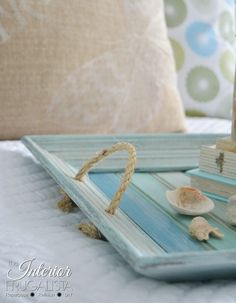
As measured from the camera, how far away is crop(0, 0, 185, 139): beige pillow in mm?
1083

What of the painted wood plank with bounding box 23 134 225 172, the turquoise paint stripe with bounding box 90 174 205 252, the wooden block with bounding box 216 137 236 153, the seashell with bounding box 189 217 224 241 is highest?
the wooden block with bounding box 216 137 236 153

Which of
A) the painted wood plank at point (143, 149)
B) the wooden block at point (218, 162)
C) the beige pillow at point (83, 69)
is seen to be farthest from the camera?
the beige pillow at point (83, 69)

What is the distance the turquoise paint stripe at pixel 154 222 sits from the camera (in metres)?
0.57

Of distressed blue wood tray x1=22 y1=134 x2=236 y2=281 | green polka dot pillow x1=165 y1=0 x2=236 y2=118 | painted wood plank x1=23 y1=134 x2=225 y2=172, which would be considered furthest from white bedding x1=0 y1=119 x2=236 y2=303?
green polka dot pillow x1=165 y1=0 x2=236 y2=118

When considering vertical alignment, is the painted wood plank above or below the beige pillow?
below

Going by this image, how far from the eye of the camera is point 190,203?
2.20ft

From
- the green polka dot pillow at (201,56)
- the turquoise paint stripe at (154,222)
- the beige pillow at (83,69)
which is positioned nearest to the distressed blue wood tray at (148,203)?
the turquoise paint stripe at (154,222)

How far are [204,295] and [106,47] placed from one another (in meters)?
0.75

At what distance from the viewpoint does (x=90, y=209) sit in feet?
2.11

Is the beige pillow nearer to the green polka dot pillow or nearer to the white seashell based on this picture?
Result: the green polka dot pillow

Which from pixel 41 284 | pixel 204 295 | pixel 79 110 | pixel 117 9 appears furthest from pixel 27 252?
pixel 117 9

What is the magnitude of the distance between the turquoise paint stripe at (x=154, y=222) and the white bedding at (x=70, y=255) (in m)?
0.04

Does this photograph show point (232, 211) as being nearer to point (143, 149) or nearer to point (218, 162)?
point (218, 162)

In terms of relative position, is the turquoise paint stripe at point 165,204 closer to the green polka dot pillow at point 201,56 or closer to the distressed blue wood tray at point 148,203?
the distressed blue wood tray at point 148,203
